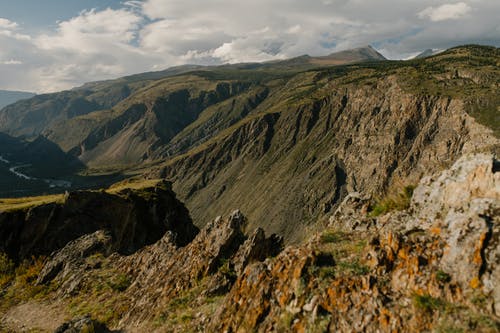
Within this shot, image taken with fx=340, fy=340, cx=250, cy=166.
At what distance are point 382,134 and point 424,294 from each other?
483 feet

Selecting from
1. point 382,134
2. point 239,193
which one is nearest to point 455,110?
point 382,134

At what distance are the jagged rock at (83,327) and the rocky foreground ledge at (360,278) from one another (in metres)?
0.14

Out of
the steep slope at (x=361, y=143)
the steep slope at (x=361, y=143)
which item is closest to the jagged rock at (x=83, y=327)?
the steep slope at (x=361, y=143)

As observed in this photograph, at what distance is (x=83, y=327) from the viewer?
1504cm

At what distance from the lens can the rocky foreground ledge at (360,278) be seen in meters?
8.44

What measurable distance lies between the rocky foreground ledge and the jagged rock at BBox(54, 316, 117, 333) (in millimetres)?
143

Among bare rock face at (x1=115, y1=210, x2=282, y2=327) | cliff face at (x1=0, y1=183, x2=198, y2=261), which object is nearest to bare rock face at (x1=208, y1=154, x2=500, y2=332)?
bare rock face at (x1=115, y1=210, x2=282, y2=327)

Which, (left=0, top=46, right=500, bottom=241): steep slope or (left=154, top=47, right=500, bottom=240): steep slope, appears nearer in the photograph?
(left=0, top=46, right=500, bottom=241): steep slope

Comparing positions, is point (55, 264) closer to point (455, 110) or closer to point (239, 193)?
point (455, 110)

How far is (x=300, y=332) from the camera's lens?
388 inches

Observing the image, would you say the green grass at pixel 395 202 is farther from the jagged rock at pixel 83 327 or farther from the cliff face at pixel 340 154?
the cliff face at pixel 340 154

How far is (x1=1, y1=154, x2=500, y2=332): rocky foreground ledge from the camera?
844 cm

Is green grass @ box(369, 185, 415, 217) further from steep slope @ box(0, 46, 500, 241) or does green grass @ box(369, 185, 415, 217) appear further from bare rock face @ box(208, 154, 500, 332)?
steep slope @ box(0, 46, 500, 241)

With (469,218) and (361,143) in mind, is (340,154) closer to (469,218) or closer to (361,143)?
(361,143)
